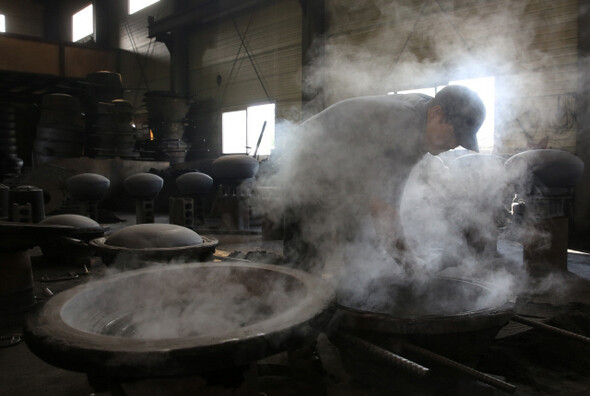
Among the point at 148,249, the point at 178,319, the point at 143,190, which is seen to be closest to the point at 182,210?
the point at 143,190

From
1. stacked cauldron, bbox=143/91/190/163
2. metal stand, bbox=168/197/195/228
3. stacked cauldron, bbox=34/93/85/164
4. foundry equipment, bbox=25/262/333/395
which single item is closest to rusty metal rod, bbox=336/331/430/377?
foundry equipment, bbox=25/262/333/395

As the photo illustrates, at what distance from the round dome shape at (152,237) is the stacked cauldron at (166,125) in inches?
368

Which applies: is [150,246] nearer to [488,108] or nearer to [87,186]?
[87,186]

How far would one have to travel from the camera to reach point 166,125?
12.2m

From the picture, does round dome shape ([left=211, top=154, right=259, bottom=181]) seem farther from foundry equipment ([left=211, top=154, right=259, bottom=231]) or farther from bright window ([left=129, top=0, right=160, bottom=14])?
bright window ([left=129, top=0, right=160, bottom=14])

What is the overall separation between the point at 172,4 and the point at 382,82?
8.86 metres

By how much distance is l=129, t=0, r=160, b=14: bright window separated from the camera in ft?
50.6

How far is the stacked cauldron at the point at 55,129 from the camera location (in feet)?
36.0

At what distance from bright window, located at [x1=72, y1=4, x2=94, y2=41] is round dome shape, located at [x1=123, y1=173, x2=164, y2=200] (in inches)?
563

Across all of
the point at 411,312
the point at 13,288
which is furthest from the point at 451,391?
the point at 13,288

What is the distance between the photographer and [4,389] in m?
2.28

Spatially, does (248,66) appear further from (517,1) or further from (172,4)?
(517,1)

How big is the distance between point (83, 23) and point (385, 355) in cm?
2135

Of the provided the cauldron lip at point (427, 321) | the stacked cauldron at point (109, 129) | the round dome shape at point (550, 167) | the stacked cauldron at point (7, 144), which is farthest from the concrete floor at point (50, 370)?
the stacked cauldron at point (7, 144)
